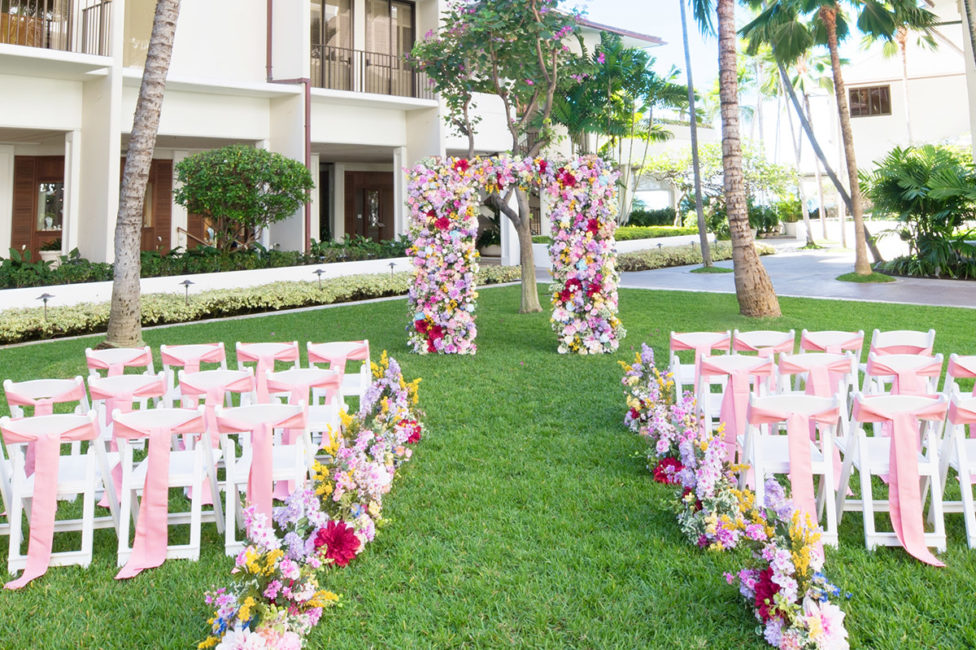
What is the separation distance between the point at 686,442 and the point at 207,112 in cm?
1517

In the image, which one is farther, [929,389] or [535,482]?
[929,389]

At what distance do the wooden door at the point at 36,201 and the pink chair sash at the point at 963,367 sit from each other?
57.3 feet

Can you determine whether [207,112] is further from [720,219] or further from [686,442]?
[720,219]

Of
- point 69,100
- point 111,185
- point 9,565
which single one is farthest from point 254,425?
point 69,100

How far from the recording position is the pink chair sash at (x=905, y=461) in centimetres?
434

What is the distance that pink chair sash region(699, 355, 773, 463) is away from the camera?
226 inches

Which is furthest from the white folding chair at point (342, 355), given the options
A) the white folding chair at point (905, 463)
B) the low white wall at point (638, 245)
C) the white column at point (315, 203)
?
the low white wall at point (638, 245)

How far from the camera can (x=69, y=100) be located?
51.0 feet

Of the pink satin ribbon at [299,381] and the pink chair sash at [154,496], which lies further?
the pink satin ribbon at [299,381]

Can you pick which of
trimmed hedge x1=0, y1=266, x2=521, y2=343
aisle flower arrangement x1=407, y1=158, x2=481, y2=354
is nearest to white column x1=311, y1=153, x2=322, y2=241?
trimmed hedge x1=0, y1=266, x2=521, y2=343

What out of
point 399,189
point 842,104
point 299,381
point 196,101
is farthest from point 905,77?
point 299,381

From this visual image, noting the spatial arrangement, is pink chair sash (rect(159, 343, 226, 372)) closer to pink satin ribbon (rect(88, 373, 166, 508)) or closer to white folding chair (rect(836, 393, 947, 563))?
pink satin ribbon (rect(88, 373, 166, 508))

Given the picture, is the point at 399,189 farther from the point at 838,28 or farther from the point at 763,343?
the point at 763,343

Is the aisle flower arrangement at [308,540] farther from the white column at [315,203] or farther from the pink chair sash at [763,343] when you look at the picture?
the white column at [315,203]
